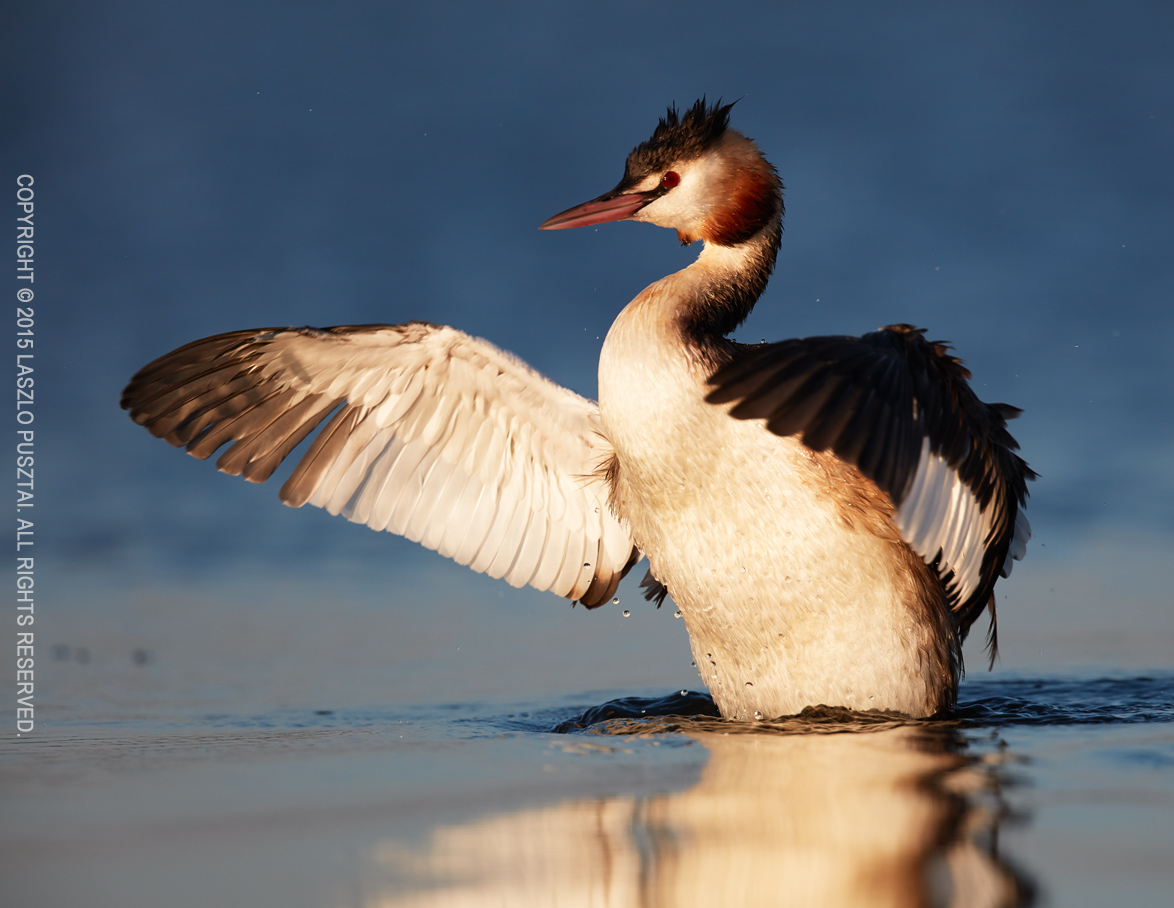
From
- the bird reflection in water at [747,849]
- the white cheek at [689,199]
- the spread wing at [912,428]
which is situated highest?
the white cheek at [689,199]

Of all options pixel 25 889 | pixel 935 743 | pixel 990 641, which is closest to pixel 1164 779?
pixel 935 743

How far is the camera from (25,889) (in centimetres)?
241

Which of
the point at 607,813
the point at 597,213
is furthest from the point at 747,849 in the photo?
the point at 597,213

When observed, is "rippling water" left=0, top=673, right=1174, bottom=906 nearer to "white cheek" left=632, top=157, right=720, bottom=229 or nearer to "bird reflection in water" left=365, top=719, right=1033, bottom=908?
"bird reflection in water" left=365, top=719, right=1033, bottom=908

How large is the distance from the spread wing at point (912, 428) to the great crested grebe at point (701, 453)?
12 mm

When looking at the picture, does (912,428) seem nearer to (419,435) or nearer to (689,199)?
(689,199)

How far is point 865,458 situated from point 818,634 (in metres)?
1.49

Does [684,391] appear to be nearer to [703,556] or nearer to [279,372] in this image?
[703,556]

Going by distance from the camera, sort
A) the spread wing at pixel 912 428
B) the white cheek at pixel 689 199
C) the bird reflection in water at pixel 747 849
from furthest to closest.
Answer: the white cheek at pixel 689 199, the spread wing at pixel 912 428, the bird reflection in water at pixel 747 849

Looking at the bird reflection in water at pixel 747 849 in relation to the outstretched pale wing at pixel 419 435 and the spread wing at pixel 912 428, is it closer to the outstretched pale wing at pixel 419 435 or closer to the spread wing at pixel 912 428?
the spread wing at pixel 912 428

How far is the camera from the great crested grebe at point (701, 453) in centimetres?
444

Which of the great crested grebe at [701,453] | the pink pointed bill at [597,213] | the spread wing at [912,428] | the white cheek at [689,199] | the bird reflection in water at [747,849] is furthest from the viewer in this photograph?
the pink pointed bill at [597,213]

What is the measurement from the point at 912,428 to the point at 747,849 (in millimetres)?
2058

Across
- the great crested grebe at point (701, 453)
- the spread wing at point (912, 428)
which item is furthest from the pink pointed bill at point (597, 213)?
the spread wing at point (912, 428)
